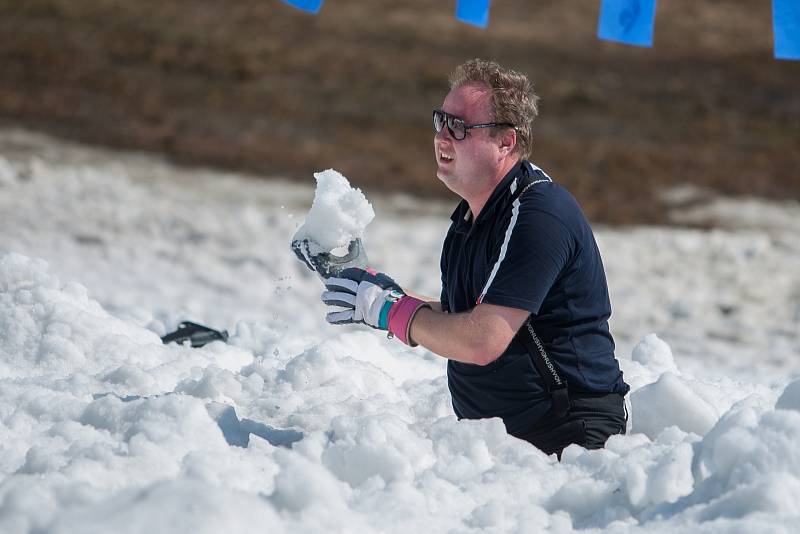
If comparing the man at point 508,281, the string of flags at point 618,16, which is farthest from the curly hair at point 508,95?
the string of flags at point 618,16

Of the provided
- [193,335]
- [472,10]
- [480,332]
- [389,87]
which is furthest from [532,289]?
[389,87]

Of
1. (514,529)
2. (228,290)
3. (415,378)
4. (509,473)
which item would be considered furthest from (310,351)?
(228,290)

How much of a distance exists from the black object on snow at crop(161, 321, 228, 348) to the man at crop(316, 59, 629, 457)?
4.74 feet

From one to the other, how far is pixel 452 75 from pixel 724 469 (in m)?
1.52

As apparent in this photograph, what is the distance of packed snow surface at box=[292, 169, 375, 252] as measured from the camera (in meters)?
3.35

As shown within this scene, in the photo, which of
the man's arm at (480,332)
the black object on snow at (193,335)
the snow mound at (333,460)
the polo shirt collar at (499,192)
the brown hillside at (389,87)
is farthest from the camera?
the brown hillside at (389,87)

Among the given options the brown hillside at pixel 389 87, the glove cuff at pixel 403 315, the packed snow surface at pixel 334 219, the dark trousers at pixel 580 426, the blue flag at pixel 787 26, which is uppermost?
the blue flag at pixel 787 26

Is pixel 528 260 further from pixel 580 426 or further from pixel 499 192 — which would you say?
pixel 580 426

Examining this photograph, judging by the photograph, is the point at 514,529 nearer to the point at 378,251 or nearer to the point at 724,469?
the point at 724,469

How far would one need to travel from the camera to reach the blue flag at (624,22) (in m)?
4.40

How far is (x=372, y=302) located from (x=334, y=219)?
1.19 ft

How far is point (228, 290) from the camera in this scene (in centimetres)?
726

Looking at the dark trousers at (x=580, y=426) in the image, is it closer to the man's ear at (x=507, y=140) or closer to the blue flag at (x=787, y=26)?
the man's ear at (x=507, y=140)

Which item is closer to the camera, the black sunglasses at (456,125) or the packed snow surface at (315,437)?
the packed snow surface at (315,437)
